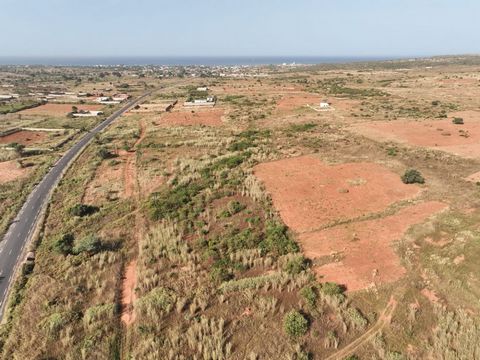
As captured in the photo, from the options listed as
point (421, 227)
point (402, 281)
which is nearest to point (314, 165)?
point (421, 227)

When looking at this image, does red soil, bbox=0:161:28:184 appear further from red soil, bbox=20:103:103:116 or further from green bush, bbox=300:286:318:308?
red soil, bbox=20:103:103:116

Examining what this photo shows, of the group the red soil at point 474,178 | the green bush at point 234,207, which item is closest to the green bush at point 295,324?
the green bush at point 234,207

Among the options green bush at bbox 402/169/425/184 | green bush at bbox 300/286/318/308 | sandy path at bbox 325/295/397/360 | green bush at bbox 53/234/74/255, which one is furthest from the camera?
green bush at bbox 402/169/425/184

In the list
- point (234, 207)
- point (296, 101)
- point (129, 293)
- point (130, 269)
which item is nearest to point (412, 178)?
point (234, 207)

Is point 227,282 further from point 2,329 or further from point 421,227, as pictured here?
point 421,227

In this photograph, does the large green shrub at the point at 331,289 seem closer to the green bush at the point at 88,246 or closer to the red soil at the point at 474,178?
the green bush at the point at 88,246

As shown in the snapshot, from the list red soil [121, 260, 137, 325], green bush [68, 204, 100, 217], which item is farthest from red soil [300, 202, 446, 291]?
green bush [68, 204, 100, 217]

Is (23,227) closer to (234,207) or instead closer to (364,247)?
(234,207)
